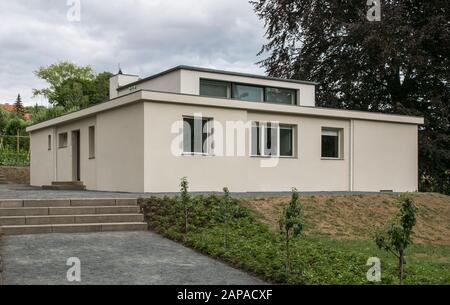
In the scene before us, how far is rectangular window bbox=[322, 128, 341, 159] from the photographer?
2141 cm

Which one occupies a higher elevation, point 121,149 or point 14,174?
point 121,149

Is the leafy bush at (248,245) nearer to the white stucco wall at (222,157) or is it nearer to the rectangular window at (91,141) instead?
the white stucco wall at (222,157)

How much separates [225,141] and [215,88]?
3.04m

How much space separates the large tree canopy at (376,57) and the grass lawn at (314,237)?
9075 millimetres

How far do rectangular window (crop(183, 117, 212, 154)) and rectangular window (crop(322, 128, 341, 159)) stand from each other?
5.42 metres

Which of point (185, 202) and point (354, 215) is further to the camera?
point (354, 215)

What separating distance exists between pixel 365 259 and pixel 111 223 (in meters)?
5.71

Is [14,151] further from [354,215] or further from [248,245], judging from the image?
[248,245]

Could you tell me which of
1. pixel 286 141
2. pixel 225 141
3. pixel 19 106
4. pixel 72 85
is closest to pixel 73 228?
pixel 225 141

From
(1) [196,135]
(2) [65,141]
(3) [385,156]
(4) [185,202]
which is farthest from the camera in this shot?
(2) [65,141]

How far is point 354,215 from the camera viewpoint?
15312 mm

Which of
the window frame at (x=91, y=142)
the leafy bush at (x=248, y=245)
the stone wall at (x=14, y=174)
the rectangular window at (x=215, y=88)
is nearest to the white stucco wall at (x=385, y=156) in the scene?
the rectangular window at (x=215, y=88)

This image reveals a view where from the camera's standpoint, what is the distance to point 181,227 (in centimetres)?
1149

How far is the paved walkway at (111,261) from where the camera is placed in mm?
7316
